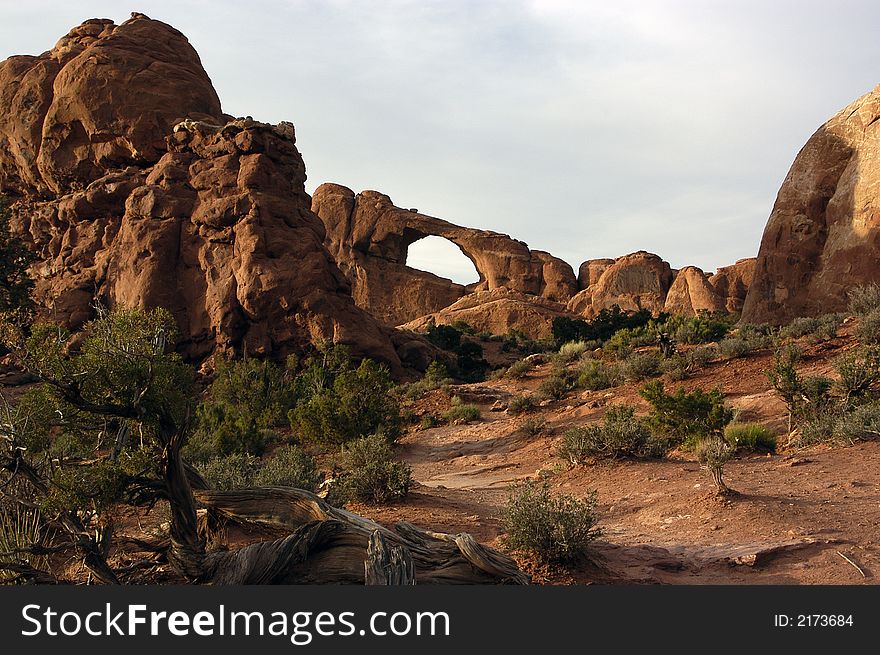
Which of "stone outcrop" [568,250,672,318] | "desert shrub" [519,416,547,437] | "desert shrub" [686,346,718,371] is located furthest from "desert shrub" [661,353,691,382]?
"stone outcrop" [568,250,672,318]

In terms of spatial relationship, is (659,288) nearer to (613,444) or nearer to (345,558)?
(613,444)

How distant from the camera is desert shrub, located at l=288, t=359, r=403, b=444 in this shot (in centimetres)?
1412

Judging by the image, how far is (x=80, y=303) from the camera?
1073 inches

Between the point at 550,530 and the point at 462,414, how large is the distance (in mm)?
12560

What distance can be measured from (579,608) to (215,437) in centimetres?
1158

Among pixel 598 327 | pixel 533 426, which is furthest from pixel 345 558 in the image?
pixel 598 327

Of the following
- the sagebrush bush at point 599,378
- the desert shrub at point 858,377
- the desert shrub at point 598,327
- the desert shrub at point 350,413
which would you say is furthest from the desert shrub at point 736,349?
the desert shrub at point 598,327

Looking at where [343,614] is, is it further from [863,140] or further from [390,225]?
→ [390,225]

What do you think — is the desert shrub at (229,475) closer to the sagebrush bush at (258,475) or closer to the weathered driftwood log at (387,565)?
the sagebrush bush at (258,475)

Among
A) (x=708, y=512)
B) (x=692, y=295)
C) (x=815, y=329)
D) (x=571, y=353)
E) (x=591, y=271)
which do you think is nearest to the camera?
(x=708, y=512)

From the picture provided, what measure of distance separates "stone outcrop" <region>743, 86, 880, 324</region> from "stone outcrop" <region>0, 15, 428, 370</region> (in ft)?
48.1

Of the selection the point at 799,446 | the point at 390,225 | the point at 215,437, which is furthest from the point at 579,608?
the point at 390,225

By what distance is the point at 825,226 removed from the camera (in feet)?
74.1

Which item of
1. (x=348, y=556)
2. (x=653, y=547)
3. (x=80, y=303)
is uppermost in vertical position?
(x=80, y=303)
